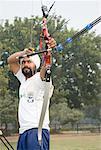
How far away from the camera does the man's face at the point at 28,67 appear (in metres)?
2.15

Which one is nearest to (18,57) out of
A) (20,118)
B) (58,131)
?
(20,118)

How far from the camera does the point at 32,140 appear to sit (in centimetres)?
207

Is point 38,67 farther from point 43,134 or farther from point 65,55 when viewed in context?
point 65,55

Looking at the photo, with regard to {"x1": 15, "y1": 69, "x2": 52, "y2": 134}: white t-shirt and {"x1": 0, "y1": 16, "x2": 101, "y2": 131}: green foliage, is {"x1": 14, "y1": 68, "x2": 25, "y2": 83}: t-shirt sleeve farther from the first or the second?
{"x1": 0, "y1": 16, "x2": 101, "y2": 131}: green foliage

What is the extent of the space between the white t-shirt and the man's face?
0.03m

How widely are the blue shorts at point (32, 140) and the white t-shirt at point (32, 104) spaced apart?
0.02 m

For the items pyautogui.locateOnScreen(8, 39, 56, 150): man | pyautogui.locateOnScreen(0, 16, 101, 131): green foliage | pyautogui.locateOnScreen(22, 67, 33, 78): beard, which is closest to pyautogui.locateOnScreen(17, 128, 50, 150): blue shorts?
pyautogui.locateOnScreen(8, 39, 56, 150): man

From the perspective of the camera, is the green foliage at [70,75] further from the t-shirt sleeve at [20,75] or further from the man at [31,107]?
the man at [31,107]

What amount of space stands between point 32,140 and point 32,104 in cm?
18

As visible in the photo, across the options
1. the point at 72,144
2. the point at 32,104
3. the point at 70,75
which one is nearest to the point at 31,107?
the point at 32,104

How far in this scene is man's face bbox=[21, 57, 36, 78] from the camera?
7.06 feet

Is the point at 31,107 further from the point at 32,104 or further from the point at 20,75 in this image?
the point at 20,75

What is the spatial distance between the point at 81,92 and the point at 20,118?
45.4 feet

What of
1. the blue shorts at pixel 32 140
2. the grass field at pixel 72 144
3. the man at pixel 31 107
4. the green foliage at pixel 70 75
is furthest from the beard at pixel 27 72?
the green foliage at pixel 70 75
